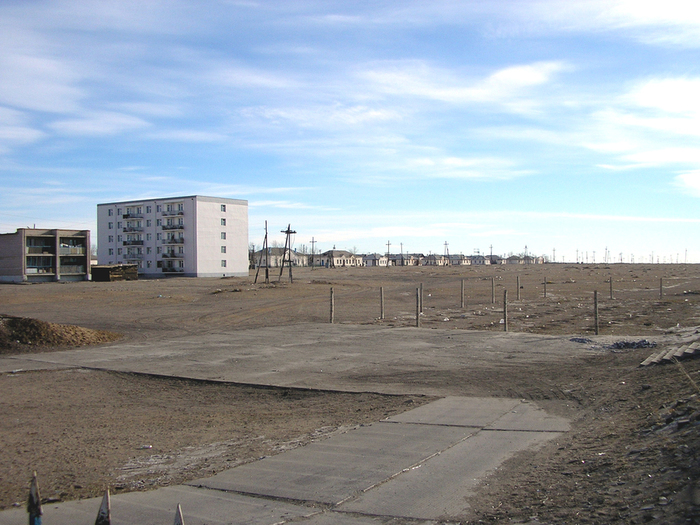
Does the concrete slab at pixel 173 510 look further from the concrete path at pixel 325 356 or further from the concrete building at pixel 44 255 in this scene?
the concrete building at pixel 44 255

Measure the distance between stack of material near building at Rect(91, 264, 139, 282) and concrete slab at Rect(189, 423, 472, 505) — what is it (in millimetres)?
76344

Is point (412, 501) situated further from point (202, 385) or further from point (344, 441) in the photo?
point (202, 385)

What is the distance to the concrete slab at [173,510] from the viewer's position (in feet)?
17.8

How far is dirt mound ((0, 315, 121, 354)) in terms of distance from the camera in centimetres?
1870

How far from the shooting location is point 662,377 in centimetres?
1054

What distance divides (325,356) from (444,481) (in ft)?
33.1

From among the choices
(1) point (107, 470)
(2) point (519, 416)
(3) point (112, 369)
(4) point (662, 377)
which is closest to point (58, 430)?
(1) point (107, 470)

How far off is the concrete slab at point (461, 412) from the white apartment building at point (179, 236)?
84.5 metres

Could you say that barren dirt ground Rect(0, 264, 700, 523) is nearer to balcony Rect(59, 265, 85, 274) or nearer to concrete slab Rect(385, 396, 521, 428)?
concrete slab Rect(385, 396, 521, 428)

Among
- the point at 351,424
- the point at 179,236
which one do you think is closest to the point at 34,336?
the point at 351,424

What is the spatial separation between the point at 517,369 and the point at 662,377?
11.5 feet

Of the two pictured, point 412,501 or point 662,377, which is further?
point 662,377

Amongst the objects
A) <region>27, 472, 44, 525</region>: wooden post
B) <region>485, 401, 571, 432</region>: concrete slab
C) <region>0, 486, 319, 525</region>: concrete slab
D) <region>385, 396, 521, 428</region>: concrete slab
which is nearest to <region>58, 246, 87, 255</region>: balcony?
<region>385, 396, 521, 428</region>: concrete slab

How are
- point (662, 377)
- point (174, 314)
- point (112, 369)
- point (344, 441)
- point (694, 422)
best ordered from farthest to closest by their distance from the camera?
point (174, 314) < point (112, 369) < point (662, 377) < point (344, 441) < point (694, 422)
